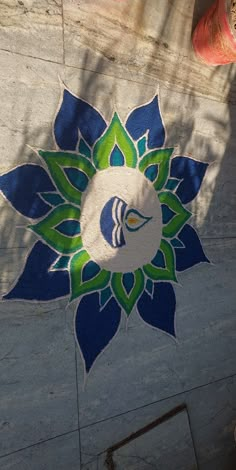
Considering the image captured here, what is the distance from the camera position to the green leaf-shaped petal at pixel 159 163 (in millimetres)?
2500

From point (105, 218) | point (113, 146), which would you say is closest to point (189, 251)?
point (105, 218)

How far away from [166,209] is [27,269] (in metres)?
1.09

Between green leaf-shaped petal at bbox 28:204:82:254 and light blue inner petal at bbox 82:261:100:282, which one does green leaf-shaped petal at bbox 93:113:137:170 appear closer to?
green leaf-shaped petal at bbox 28:204:82:254

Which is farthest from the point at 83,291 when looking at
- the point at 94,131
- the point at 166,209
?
the point at 94,131

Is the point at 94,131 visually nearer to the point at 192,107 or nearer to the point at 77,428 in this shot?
the point at 192,107

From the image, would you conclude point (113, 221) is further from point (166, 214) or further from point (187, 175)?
point (187, 175)

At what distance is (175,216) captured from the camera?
2.66m

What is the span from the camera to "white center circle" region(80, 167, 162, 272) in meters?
2.32

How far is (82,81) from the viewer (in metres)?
2.25

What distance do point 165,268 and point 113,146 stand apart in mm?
948

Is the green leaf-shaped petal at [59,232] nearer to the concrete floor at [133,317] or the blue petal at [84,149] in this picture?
the concrete floor at [133,317]

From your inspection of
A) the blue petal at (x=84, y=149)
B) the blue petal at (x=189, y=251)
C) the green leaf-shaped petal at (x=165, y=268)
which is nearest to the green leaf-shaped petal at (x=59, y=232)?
the blue petal at (x=84, y=149)

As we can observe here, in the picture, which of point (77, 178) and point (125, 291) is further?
point (125, 291)

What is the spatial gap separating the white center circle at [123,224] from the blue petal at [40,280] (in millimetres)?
251
